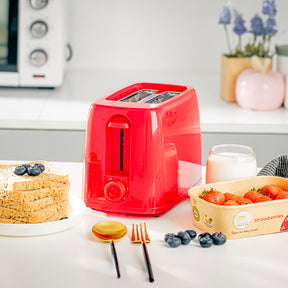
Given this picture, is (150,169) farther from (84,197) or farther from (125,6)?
(125,6)

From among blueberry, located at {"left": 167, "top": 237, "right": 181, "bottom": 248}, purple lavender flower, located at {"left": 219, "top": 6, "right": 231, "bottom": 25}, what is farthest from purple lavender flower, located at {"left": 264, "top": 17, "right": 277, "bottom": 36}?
blueberry, located at {"left": 167, "top": 237, "right": 181, "bottom": 248}

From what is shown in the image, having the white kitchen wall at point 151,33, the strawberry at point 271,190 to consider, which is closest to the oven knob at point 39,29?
the white kitchen wall at point 151,33

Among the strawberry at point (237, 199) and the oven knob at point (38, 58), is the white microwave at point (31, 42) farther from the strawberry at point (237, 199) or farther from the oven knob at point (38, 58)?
the strawberry at point (237, 199)

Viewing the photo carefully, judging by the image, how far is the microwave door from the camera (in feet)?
8.04

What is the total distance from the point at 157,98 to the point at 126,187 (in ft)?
0.77

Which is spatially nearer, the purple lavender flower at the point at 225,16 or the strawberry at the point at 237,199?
the strawberry at the point at 237,199

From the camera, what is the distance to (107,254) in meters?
1.08

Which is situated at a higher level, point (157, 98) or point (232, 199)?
point (157, 98)

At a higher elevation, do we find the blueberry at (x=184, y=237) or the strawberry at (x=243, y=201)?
the strawberry at (x=243, y=201)

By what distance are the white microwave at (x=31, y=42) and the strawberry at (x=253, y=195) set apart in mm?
1472

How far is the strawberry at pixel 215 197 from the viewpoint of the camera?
3.78 ft

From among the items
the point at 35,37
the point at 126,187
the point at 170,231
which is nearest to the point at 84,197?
the point at 126,187

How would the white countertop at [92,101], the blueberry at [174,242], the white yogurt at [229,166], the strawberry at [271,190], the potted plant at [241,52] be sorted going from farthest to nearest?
the potted plant at [241,52], the white countertop at [92,101], the white yogurt at [229,166], the strawberry at [271,190], the blueberry at [174,242]


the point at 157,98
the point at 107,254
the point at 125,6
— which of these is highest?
the point at 125,6
